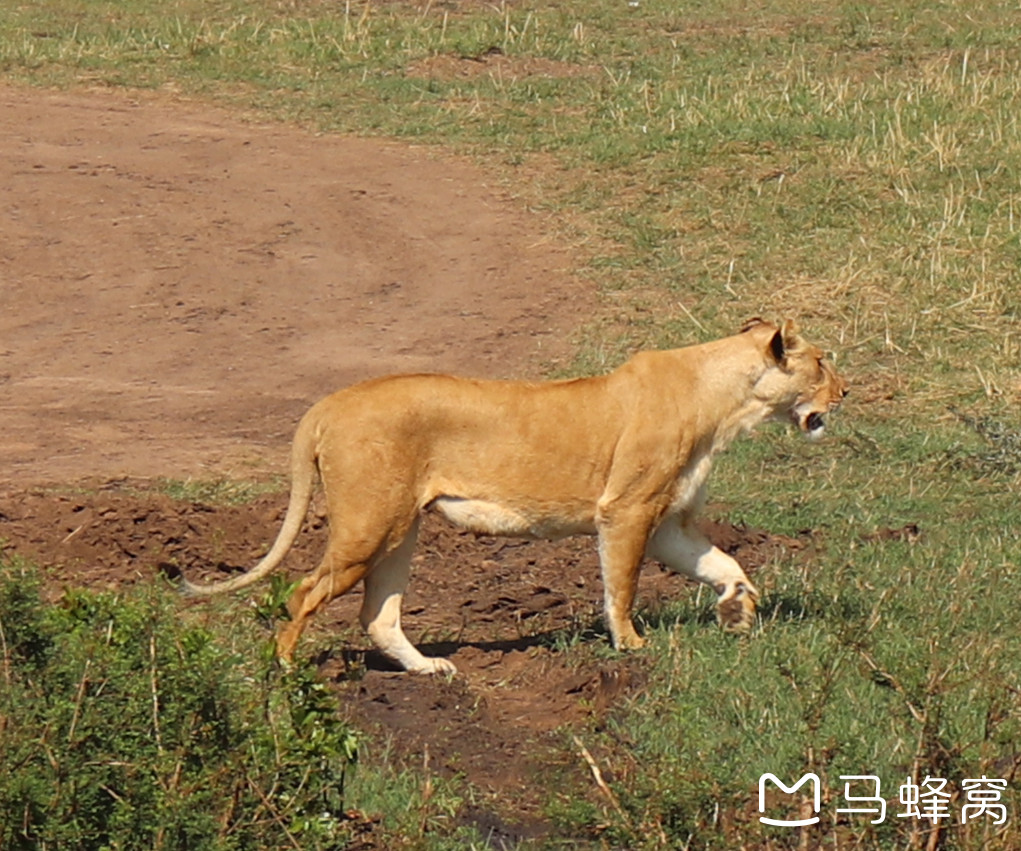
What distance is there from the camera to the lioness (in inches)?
296

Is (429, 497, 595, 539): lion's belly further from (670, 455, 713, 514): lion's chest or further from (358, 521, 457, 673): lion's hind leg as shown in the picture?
(670, 455, 713, 514): lion's chest

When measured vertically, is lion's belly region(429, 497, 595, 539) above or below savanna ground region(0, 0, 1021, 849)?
above

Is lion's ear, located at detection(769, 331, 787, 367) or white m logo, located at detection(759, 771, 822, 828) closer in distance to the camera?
white m logo, located at detection(759, 771, 822, 828)

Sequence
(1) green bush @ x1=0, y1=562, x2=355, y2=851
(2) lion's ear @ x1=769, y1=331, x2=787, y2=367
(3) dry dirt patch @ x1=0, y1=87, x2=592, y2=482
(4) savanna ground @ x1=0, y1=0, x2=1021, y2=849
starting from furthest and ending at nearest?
(3) dry dirt patch @ x1=0, y1=87, x2=592, y2=482, (2) lion's ear @ x1=769, y1=331, x2=787, y2=367, (4) savanna ground @ x1=0, y1=0, x2=1021, y2=849, (1) green bush @ x1=0, y1=562, x2=355, y2=851

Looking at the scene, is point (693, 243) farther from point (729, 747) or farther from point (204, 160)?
point (729, 747)

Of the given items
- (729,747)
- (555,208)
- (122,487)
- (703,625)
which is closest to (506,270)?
(555,208)

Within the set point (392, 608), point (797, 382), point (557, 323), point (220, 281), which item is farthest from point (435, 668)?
point (220, 281)

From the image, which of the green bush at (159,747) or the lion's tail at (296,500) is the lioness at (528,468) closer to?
the lion's tail at (296,500)

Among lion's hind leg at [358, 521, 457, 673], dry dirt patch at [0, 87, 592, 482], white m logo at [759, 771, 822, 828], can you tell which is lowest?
dry dirt patch at [0, 87, 592, 482]

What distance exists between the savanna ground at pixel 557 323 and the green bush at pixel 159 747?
0.38 m

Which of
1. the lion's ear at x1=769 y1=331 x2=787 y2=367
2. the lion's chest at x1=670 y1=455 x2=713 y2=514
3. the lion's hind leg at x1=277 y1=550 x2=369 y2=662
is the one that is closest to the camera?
the lion's hind leg at x1=277 y1=550 x2=369 y2=662

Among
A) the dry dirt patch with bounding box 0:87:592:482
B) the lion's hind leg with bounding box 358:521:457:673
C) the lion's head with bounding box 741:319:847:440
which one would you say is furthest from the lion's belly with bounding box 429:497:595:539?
the dry dirt patch with bounding box 0:87:592:482

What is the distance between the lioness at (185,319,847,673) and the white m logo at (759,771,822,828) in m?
1.60

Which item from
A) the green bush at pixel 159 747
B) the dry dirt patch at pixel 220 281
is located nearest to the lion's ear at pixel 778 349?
the green bush at pixel 159 747
